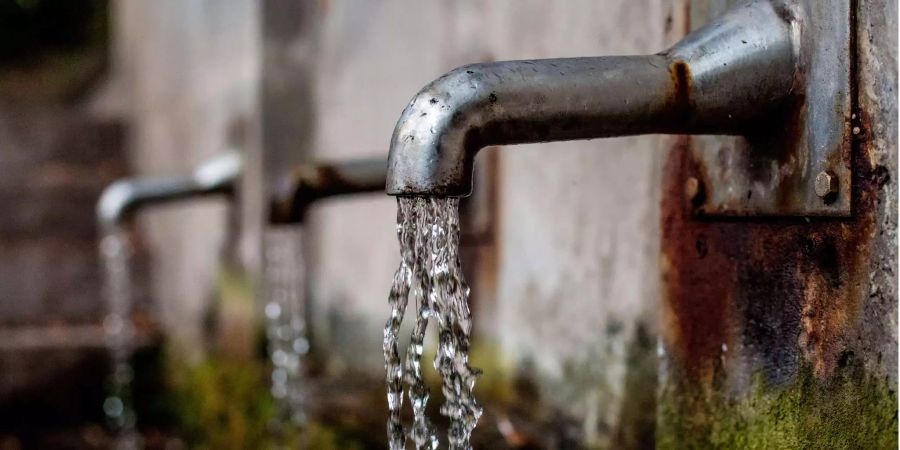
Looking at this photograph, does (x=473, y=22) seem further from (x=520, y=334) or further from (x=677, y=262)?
(x=677, y=262)

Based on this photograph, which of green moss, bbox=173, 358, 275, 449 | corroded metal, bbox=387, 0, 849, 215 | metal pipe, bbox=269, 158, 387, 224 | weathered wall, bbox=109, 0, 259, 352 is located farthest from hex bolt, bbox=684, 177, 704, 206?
weathered wall, bbox=109, 0, 259, 352

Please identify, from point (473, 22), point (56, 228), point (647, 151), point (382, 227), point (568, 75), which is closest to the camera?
point (568, 75)

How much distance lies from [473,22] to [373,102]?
24.3 inches

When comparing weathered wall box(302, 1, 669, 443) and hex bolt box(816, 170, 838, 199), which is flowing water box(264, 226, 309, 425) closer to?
weathered wall box(302, 1, 669, 443)

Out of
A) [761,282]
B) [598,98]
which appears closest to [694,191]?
[761,282]

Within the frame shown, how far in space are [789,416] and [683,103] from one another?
41 cm

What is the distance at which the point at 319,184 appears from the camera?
2195mm

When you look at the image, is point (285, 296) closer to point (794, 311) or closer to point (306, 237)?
point (306, 237)

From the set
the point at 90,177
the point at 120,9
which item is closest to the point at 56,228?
the point at 90,177

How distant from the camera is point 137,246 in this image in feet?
17.5

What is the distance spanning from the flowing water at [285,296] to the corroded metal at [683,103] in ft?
7.41

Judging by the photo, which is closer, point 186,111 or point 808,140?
point 808,140

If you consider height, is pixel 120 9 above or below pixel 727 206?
above

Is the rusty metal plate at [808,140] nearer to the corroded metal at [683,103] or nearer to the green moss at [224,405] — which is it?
the corroded metal at [683,103]
